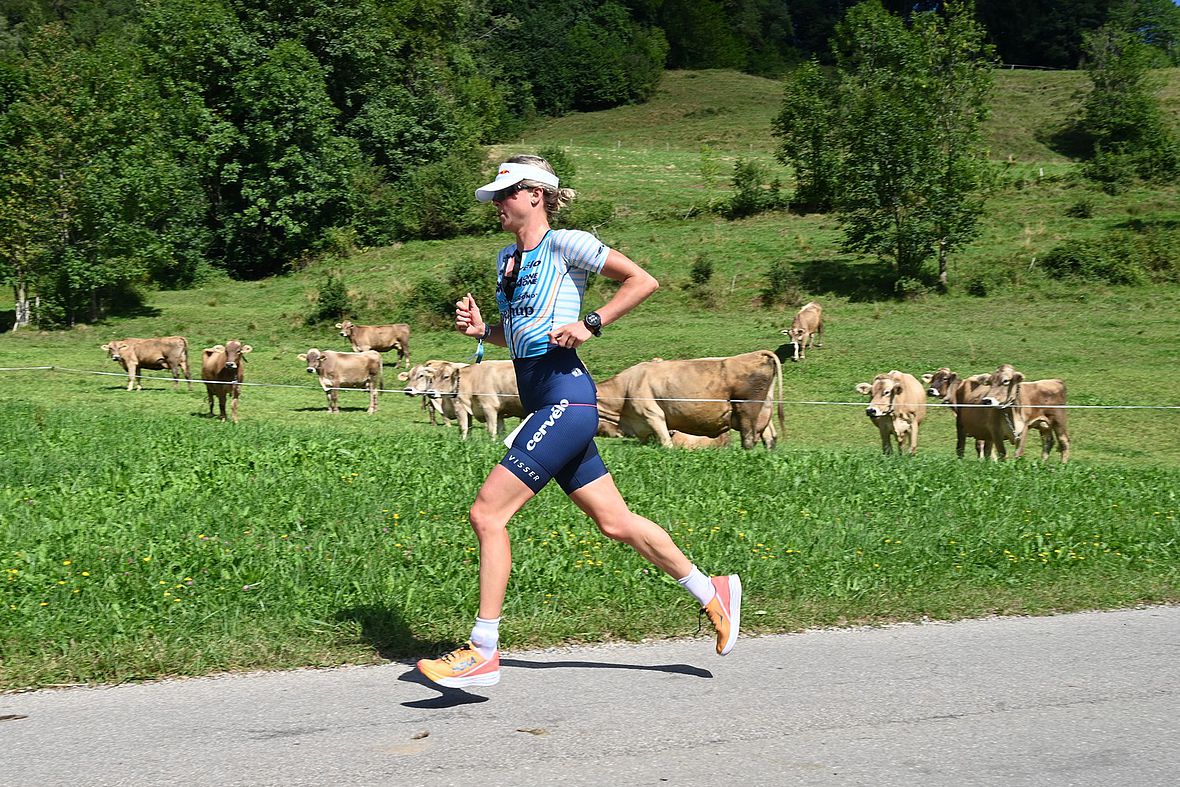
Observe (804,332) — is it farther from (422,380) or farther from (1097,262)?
(1097,262)

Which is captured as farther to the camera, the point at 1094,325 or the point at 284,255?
the point at 284,255

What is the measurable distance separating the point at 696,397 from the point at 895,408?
3311 mm

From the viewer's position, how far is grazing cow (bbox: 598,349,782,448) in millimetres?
18719

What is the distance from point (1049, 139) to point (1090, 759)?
83.0m

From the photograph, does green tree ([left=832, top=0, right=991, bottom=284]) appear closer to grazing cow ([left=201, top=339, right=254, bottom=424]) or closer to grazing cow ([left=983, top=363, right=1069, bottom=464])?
grazing cow ([left=983, top=363, right=1069, bottom=464])

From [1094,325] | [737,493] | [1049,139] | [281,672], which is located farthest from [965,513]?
[1049,139]

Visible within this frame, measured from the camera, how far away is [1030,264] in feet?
138

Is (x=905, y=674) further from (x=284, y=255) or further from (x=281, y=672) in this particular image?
(x=284, y=255)

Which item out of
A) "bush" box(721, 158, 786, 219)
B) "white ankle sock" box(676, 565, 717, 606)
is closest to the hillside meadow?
"white ankle sock" box(676, 565, 717, 606)

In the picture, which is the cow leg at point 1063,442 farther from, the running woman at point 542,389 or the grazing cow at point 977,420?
the running woman at point 542,389

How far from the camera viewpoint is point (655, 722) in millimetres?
4859

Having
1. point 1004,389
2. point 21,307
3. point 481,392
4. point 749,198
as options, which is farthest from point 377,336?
point 749,198

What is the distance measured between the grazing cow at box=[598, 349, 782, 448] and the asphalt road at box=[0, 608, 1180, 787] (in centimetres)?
1255

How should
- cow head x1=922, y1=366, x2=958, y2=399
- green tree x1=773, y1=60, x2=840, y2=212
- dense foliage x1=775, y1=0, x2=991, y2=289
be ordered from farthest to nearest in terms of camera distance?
green tree x1=773, y1=60, x2=840, y2=212, dense foliage x1=775, y1=0, x2=991, y2=289, cow head x1=922, y1=366, x2=958, y2=399
